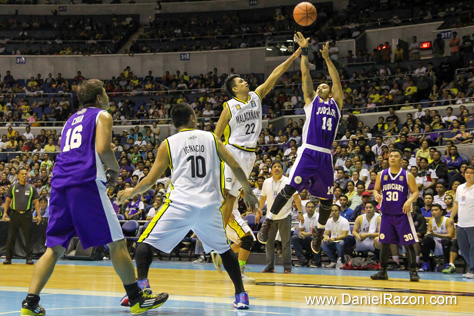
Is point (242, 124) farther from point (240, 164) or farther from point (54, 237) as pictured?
point (54, 237)

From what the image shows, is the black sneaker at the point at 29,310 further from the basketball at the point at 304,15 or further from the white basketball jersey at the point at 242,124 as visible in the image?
the basketball at the point at 304,15

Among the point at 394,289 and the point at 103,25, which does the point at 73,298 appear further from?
the point at 103,25

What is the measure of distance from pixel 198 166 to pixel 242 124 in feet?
8.58

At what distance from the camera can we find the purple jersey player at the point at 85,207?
5207mm

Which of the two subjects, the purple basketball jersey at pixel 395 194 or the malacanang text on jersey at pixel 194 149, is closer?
the malacanang text on jersey at pixel 194 149

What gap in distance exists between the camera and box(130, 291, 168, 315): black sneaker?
544cm

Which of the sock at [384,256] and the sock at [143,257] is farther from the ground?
the sock at [143,257]

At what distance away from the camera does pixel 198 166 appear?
568cm

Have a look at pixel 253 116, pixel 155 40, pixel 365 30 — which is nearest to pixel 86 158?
pixel 253 116

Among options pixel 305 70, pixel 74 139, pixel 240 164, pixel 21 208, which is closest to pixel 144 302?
pixel 74 139

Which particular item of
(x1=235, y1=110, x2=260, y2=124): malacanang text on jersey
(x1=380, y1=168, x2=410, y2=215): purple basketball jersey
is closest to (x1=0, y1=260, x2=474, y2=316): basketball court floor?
(x1=380, y1=168, x2=410, y2=215): purple basketball jersey

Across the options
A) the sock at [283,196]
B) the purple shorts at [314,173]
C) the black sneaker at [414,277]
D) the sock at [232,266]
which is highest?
the purple shorts at [314,173]

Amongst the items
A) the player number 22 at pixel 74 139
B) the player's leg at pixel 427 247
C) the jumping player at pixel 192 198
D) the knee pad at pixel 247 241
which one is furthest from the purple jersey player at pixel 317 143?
the player's leg at pixel 427 247

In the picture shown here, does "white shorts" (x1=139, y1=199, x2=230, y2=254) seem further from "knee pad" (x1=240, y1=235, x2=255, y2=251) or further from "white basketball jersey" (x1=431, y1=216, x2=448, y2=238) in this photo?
"white basketball jersey" (x1=431, y1=216, x2=448, y2=238)
